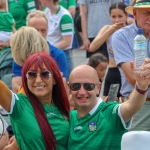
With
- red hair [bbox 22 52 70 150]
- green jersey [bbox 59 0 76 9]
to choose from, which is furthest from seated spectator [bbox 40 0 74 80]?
red hair [bbox 22 52 70 150]

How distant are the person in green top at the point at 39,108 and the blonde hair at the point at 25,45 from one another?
3.74 feet

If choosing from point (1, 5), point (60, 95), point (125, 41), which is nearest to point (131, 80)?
point (125, 41)

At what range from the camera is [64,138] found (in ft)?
14.0

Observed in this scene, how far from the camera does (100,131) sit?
409cm

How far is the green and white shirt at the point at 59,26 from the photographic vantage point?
8258 mm

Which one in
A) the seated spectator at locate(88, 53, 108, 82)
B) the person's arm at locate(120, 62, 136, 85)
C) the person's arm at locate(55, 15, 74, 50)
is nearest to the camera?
the person's arm at locate(120, 62, 136, 85)

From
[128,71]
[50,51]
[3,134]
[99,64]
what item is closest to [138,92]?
[3,134]

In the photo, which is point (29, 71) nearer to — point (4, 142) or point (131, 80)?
point (4, 142)

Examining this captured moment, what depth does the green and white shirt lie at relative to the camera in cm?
826

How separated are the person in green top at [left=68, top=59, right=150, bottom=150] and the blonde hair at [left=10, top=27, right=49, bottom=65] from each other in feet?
→ 4.51

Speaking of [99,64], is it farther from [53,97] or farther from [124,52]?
[53,97]

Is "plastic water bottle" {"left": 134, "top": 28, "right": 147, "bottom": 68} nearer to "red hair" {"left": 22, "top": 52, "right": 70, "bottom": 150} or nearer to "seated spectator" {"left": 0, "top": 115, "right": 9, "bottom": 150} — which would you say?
"red hair" {"left": 22, "top": 52, "right": 70, "bottom": 150}

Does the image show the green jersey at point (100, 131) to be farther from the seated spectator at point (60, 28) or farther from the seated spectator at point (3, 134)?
the seated spectator at point (60, 28)

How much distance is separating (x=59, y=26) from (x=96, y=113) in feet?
14.0
